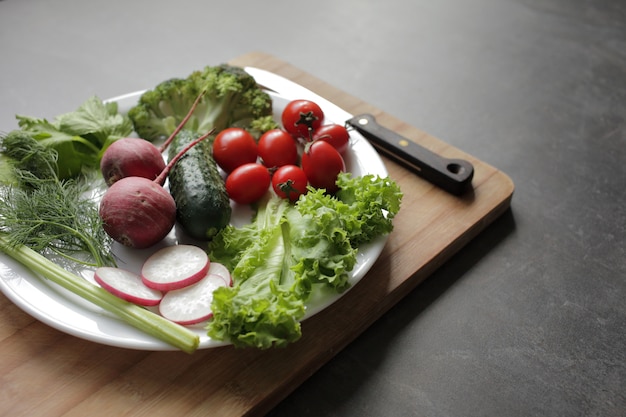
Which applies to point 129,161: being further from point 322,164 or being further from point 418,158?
point 418,158

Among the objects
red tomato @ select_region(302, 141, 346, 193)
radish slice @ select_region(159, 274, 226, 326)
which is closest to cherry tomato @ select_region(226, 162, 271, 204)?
red tomato @ select_region(302, 141, 346, 193)

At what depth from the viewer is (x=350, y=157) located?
80.4 inches

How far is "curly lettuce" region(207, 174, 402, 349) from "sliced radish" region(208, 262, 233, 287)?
2 centimetres

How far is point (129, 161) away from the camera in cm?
185

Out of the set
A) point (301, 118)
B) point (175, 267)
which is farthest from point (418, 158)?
point (175, 267)

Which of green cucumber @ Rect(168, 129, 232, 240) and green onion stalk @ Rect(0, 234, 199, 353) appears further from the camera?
green cucumber @ Rect(168, 129, 232, 240)

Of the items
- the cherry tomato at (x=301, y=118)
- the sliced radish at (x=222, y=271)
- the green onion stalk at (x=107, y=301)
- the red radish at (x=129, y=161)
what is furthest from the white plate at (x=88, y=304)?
the cherry tomato at (x=301, y=118)

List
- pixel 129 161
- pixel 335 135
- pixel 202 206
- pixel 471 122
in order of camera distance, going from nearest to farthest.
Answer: pixel 202 206
pixel 129 161
pixel 335 135
pixel 471 122

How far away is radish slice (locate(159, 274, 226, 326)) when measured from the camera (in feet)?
4.80

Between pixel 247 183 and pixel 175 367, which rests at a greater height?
pixel 247 183

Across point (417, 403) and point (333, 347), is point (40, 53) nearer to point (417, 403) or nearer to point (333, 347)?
point (333, 347)

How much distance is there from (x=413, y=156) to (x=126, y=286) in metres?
1.04

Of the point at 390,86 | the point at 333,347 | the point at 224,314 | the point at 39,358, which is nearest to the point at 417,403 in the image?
the point at 333,347

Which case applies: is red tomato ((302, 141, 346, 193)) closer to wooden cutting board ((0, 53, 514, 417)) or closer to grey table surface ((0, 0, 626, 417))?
wooden cutting board ((0, 53, 514, 417))
